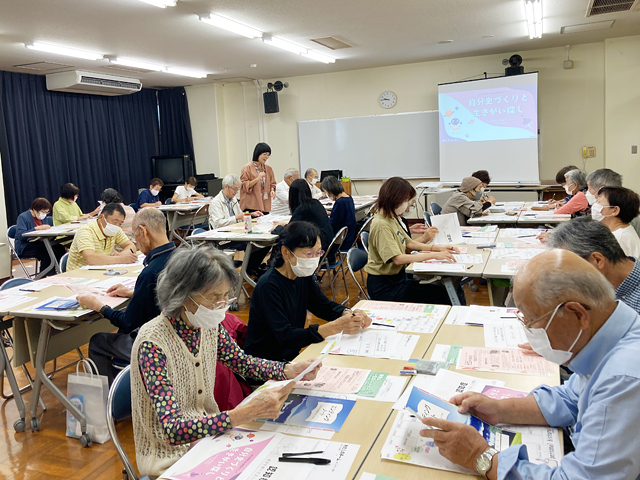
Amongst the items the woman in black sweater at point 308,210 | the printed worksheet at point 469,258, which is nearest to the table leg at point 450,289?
the printed worksheet at point 469,258

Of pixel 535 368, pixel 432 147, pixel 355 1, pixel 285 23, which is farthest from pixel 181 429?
pixel 432 147

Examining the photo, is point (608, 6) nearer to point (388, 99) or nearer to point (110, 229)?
point (388, 99)

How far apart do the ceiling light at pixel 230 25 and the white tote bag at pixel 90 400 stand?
418 centimetres

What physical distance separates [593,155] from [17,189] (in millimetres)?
9711

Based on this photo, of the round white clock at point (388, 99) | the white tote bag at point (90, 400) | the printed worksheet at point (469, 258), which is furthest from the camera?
the round white clock at point (388, 99)

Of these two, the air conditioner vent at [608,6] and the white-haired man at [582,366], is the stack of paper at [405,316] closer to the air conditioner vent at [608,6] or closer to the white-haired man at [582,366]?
the white-haired man at [582,366]

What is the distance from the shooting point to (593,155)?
8570 millimetres

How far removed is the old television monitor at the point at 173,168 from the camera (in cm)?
1073

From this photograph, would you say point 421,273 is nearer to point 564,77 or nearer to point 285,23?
point 285,23

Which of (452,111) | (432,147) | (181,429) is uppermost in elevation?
(452,111)

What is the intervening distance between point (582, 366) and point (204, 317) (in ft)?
3.69

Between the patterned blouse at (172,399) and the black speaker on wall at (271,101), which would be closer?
the patterned blouse at (172,399)

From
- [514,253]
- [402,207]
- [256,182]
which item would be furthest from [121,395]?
[256,182]

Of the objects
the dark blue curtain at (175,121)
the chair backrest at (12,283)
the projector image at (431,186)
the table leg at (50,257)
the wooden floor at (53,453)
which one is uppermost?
the dark blue curtain at (175,121)
